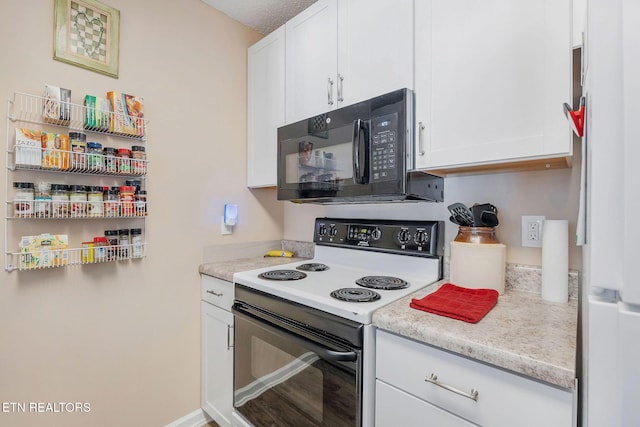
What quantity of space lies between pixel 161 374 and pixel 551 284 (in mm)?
1877

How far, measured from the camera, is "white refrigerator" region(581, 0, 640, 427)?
44 cm

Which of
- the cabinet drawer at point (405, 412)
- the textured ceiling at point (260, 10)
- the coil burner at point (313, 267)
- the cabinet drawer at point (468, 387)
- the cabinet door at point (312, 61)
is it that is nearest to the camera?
the cabinet drawer at point (468, 387)

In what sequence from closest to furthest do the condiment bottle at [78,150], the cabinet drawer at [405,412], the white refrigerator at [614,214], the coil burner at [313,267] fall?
the white refrigerator at [614,214], the cabinet drawer at [405,412], the condiment bottle at [78,150], the coil burner at [313,267]

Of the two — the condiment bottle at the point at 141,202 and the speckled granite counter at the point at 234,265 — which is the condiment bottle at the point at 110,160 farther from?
the speckled granite counter at the point at 234,265

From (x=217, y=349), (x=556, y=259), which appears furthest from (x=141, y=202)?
(x=556, y=259)

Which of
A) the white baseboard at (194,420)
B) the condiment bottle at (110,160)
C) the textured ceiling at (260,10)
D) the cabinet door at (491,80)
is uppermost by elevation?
the textured ceiling at (260,10)

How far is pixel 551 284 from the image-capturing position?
1.15 m

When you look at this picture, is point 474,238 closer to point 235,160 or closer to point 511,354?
point 511,354

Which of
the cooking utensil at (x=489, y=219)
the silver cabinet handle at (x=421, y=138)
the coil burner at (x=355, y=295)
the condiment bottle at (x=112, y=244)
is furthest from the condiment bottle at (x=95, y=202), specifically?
the cooking utensil at (x=489, y=219)

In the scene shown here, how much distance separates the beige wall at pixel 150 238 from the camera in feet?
4.17

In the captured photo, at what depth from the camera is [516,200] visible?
1303mm

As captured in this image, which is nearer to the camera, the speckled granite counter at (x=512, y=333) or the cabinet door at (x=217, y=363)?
the speckled granite counter at (x=512, y=333)

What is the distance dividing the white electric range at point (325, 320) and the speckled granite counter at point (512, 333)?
14 cm

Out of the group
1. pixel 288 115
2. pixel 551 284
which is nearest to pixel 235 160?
pixel 288 115
